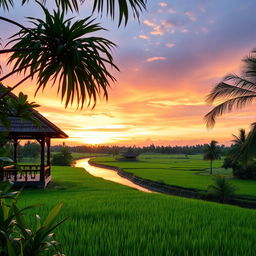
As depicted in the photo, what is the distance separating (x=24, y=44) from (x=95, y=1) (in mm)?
924

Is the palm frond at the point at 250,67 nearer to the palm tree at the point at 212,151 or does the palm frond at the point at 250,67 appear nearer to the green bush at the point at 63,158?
the palm tree at the point at 212,151

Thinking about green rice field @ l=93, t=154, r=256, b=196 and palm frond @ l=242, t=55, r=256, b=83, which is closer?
palm frond @ l=242, t=55, r=256, b=83

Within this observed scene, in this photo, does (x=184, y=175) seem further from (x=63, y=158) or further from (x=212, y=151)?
(x=63, y=158)

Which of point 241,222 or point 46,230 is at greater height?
point 46,230

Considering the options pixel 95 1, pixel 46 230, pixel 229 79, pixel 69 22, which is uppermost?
pixel 229 79

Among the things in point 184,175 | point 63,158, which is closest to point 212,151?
point 184,175

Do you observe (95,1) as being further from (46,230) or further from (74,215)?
(74,215)

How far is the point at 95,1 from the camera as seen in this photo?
3.04 metres

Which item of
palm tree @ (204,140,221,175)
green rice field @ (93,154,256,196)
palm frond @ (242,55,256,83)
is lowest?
green rice field @ (93,154,256,196)

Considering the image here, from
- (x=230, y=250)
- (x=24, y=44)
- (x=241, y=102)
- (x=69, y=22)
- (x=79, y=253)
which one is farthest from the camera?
(x=241, y=102)

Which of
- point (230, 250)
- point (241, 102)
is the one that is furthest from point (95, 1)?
point (241, 102)

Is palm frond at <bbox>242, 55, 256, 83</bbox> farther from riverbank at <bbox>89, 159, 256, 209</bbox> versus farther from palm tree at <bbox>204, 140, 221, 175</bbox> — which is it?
palm tree at <bbox>204, 140, 221, 175</bbox>

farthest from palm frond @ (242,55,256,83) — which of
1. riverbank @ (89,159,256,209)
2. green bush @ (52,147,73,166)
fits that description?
green bush @ (52,147,73,166)

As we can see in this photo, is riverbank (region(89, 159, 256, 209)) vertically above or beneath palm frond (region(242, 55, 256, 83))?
beneath
